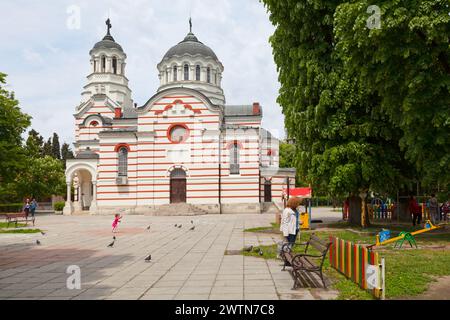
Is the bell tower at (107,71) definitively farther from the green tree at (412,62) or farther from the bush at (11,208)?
the green tree at (412,62)

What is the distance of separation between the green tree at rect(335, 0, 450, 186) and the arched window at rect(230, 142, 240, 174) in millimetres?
25562

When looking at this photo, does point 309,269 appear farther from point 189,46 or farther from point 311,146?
point 189,46

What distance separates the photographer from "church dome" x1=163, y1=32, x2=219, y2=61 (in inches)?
1831

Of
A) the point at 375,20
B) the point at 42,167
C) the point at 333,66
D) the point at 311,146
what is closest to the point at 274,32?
the point at 333,66

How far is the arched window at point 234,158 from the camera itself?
39781 mm

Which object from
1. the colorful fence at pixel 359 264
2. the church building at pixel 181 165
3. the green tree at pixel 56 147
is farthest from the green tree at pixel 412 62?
the green tree at pixel 56 147

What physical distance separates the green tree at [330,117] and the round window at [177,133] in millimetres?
20814

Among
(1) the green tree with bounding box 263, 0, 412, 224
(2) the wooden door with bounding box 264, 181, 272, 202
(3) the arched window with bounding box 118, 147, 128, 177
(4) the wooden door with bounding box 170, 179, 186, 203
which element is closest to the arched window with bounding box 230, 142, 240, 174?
(2) the wooden door with bounding box 264, 181, 272, 202

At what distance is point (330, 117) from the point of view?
1858 cm

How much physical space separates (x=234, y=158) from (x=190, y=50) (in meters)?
14.7

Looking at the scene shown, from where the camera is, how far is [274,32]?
818 inches

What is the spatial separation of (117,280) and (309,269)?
4.09 meters

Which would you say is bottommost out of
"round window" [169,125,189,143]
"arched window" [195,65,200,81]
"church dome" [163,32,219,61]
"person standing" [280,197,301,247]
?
"person standing" [280,197,301,247]

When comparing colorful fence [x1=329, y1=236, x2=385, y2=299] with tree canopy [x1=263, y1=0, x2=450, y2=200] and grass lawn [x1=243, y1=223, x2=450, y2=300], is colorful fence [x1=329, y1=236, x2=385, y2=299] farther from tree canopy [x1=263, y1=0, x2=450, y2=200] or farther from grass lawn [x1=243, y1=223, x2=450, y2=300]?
tree canopy [x1=263, y1=0, x2=450, y2=200]
